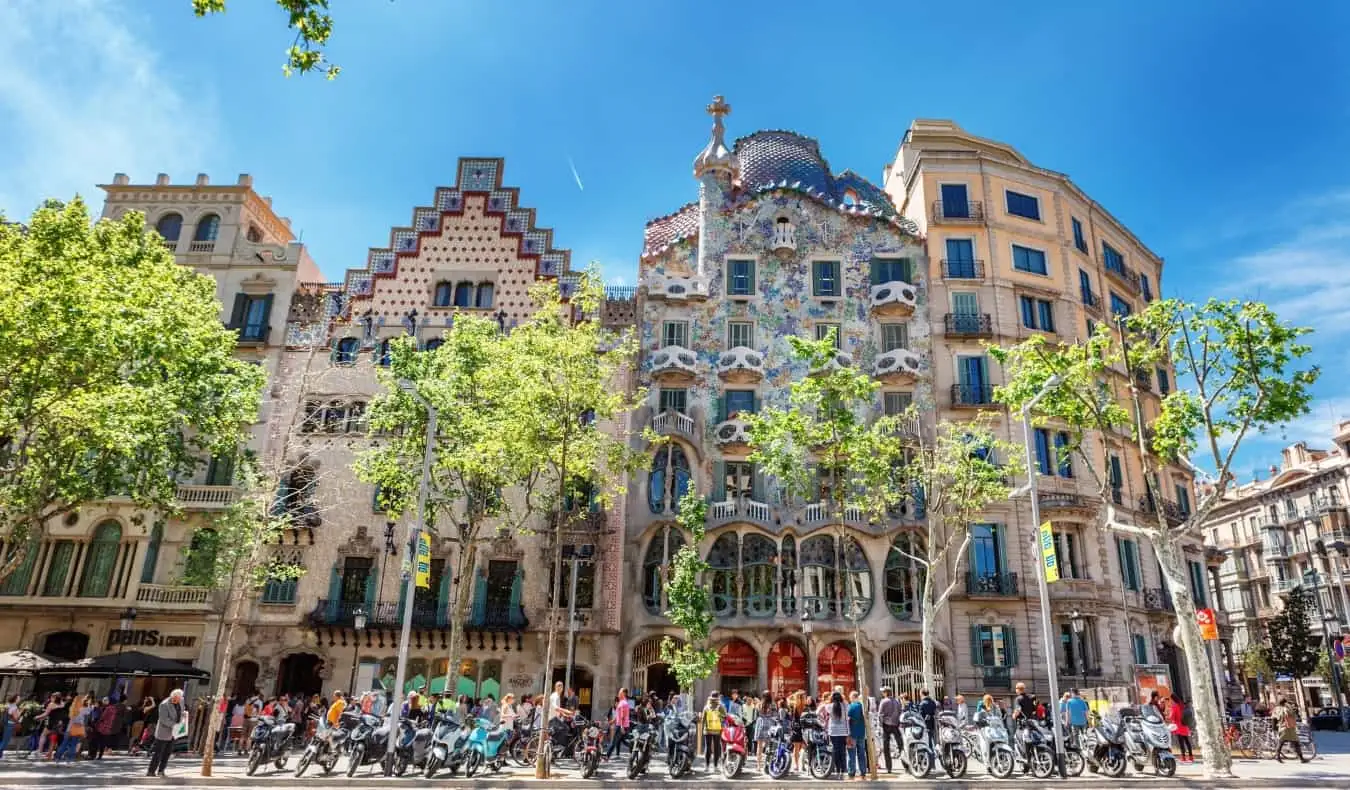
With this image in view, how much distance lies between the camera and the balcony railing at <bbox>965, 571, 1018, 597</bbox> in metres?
29.4

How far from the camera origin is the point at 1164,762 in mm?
16953

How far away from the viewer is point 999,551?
3039cm

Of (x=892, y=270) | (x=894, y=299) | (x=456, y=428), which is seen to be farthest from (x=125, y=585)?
(x=892, y=270)

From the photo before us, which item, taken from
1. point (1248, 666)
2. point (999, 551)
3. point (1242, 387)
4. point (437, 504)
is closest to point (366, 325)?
point (437, 504)

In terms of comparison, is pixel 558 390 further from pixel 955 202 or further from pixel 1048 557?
pixel 955 202

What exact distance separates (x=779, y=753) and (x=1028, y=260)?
2538cm

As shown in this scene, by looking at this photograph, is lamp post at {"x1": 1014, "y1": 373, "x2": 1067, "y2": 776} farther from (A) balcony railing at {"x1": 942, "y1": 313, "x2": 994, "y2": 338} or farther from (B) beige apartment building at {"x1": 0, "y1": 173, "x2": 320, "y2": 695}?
(B) beige apartment building at {"x1": 0, "y1": 173, "x2": 320, "y2": 695}

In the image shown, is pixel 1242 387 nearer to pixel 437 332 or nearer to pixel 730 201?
pixel 730 201

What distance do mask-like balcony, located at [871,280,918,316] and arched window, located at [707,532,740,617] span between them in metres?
11.3

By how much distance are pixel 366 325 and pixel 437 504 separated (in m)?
11.2

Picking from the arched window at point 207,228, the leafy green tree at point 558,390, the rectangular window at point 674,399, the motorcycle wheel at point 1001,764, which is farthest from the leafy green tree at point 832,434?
the arched window at point 207,228

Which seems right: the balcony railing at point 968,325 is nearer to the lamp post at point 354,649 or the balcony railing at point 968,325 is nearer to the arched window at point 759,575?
the arched window at point 759,575

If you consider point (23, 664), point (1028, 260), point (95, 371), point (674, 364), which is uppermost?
point (1028, 260)

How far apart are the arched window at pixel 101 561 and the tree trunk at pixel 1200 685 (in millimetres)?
33543
